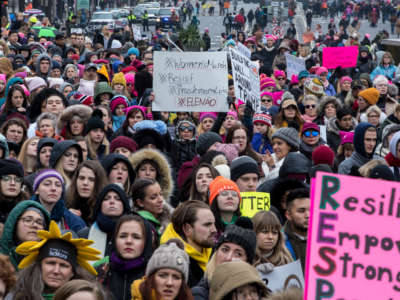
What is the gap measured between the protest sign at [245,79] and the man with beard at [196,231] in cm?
507

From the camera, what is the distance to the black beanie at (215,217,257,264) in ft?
16.9

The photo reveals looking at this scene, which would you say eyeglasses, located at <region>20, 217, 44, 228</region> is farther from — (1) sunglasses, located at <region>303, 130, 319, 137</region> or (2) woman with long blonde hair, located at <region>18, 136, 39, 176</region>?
(1) sunglasses, located at <region>303, 130, 319, 137</region>

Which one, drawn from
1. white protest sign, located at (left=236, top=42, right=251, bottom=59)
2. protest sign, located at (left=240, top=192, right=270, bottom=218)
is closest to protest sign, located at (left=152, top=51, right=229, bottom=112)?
white protest sign, located at (left=236, top=42, right=251, bottom=59)

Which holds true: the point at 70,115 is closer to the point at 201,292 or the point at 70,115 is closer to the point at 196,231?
the point at 196,231

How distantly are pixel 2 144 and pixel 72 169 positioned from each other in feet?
2.34

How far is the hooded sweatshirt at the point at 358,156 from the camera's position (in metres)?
8.28

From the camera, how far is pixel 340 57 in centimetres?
1622

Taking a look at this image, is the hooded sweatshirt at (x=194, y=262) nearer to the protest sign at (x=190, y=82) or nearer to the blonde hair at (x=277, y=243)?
the blonde hair at (x=277, y=243)

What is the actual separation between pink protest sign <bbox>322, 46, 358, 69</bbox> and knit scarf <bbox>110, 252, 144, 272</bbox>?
37.2ft

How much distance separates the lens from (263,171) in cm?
823

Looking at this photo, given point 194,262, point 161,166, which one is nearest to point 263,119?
point 161,166

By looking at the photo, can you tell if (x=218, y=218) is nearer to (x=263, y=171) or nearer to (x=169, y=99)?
(x=263, y=171)

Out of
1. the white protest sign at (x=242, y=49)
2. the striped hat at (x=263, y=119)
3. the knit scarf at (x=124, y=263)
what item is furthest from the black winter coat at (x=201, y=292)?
the white protest sign at (x=242, y=49)

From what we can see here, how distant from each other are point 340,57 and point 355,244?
41.1ft
